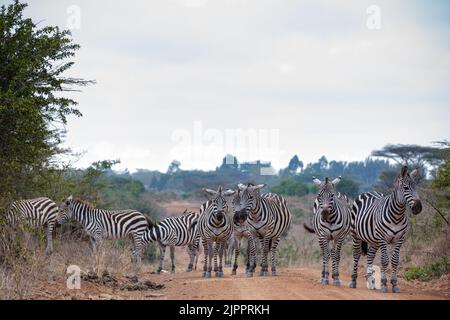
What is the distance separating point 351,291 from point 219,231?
4.66 meters

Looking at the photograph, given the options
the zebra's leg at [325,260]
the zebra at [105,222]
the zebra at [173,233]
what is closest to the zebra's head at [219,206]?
the zebra's leg at [325,260]

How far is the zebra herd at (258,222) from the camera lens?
12.9 meters

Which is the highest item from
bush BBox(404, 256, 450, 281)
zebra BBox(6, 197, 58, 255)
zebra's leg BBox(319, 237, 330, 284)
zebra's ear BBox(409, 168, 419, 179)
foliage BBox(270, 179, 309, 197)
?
zebra's ear BBox(409, 168, 419, 179)

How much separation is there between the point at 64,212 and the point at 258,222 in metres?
6.10

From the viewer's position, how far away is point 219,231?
16484mm

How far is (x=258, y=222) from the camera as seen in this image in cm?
1591

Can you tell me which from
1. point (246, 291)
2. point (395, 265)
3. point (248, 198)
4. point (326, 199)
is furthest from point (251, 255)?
point (246, 291)

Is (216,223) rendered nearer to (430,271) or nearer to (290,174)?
(430,271)

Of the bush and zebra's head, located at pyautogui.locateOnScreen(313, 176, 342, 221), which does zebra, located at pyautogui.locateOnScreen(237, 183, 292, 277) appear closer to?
zebra's head, located at pyautogui.locateOnScreen(313, 176, 342, 221)

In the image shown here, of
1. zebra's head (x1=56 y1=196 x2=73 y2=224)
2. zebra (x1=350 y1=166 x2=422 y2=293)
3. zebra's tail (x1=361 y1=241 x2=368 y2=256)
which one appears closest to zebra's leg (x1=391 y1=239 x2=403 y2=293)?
zebra (x1=350 y1=166 x2=422 y2=293)

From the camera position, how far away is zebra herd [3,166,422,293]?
12852 mm
